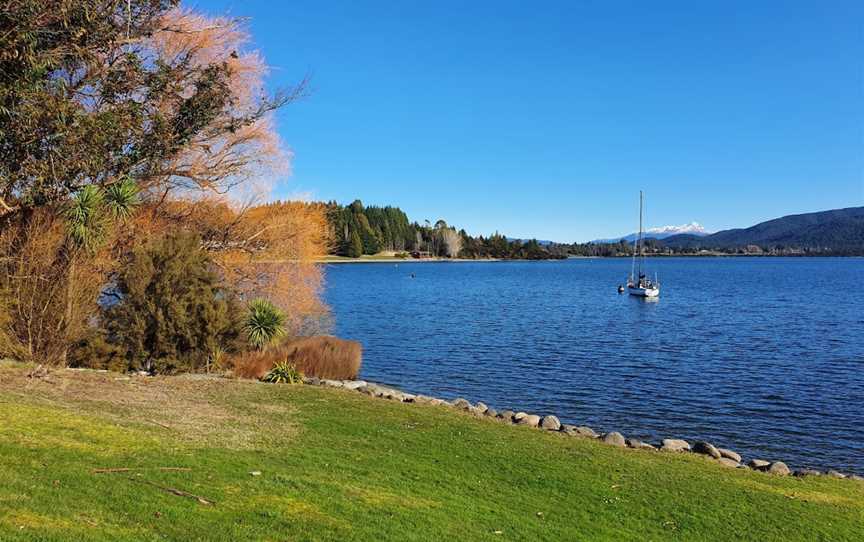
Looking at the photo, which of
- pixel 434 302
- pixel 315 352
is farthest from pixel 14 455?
pixel 434 302

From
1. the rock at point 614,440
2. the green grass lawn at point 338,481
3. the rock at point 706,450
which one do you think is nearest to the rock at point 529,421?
the green grass lawn at point 338,481

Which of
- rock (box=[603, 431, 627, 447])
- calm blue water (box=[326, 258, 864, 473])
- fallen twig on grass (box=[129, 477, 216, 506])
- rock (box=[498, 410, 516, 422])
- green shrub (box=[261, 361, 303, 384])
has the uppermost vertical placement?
fallen twig on grass (box=[129, 477, 216, 506])

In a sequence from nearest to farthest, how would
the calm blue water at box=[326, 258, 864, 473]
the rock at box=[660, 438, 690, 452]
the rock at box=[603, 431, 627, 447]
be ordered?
the rock at box=[603, 431, 627, 447] < the rock at box=[660, 438, 690, 452] < the calm blue water at box=[326, 258, 864, 473]

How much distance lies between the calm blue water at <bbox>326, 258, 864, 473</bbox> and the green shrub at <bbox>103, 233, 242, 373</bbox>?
8410 millimetres

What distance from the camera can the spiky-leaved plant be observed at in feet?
72.3

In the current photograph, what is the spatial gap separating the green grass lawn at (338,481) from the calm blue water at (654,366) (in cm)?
685

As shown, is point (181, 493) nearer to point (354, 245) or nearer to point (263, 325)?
point (263, 325)

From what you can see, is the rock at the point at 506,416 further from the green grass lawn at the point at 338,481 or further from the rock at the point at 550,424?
the green grass lawn at the point at 338,481

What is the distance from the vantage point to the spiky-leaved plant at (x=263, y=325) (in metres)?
22.0

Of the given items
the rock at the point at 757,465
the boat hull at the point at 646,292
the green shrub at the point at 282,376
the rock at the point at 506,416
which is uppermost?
the green shrub at the point at 282,376

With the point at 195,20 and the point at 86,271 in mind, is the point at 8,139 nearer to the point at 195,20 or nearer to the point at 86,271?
the point at 86,271

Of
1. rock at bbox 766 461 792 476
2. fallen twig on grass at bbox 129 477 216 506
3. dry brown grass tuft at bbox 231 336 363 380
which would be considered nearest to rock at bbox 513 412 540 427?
rock at bbox 766 461 792 476

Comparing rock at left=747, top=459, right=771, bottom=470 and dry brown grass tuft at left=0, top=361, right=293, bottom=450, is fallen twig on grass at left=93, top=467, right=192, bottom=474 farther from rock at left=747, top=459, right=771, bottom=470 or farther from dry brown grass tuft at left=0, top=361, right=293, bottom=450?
rock at left=747, top=459, right=771, bottom=470

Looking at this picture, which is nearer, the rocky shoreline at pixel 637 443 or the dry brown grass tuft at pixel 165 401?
the dry brown grass tuft at pixel 165 401
